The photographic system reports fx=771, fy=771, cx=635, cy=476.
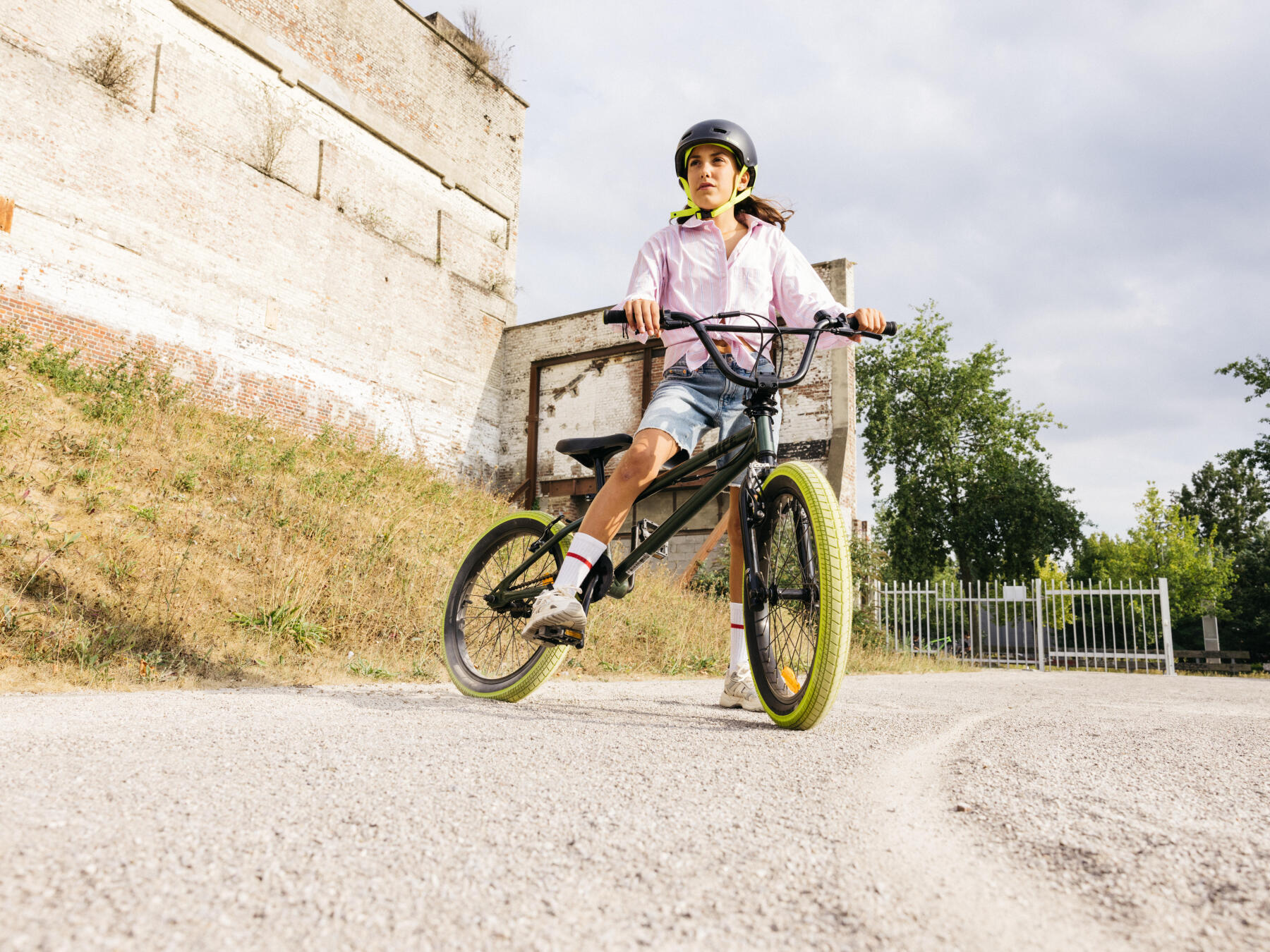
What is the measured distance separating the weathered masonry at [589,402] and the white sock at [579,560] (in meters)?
11.2

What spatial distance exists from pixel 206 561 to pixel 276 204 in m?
8.94

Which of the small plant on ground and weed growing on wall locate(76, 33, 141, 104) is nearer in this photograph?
the small plant on ground

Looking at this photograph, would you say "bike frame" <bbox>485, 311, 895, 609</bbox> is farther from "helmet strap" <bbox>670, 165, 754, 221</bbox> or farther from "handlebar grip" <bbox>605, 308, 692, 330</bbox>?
"helmet strap" <bbox>670, 165, 754, 221</bbox>

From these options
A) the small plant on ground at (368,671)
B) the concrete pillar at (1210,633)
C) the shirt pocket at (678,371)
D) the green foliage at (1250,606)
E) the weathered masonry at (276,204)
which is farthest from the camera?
the green foliage at (1250,606)

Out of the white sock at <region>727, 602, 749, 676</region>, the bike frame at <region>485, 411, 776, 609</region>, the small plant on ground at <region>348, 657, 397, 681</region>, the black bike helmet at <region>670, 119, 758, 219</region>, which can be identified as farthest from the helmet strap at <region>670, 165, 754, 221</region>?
the small plant on ground at <region>348, 657, 397, 681</region>

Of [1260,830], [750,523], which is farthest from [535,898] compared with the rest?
[750,523]

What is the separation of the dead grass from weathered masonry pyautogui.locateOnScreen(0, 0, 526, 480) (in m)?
1.44

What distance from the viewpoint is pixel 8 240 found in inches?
382

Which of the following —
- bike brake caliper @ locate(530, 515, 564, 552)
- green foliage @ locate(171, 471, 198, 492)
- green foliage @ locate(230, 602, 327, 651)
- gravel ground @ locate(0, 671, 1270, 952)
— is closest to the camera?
gravel ground @ locate(0, 671, 1270, 952)

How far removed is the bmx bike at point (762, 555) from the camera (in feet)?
8.39

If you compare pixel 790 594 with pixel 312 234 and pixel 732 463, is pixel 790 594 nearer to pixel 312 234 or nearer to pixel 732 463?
pixel 732 463

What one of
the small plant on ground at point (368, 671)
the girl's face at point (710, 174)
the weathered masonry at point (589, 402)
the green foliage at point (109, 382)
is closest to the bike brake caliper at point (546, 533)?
the girl's face at point (710, 174)

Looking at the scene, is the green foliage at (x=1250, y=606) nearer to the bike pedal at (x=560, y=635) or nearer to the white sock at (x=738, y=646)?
the white sock at (x=738, y=646)

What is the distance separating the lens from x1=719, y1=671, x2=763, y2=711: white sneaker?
3.33m
